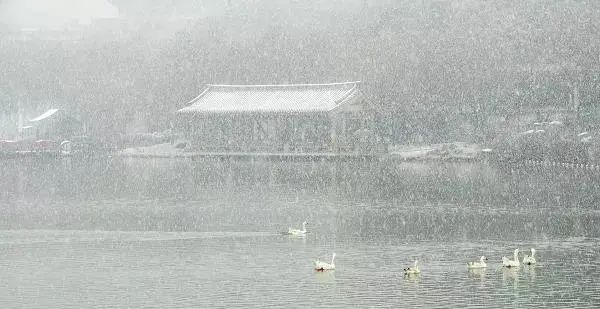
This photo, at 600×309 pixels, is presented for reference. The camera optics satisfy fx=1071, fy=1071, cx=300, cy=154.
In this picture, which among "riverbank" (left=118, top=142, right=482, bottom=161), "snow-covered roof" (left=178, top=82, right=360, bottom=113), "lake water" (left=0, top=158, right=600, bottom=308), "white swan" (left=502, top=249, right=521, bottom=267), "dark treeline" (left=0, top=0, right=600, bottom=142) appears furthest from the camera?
"snow-covered roof" (left=178, top=82, right=360, bottom=113)

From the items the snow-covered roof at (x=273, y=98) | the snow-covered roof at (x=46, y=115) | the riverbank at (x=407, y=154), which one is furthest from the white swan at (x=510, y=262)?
the snow-covered roof at (x=46, y=115)

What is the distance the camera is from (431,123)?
233 feet

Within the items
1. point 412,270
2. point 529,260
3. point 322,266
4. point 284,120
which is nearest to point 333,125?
point 284,120

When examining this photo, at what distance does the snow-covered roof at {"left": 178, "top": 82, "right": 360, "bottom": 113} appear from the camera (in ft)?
231

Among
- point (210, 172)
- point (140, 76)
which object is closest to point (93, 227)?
point (210, 172)

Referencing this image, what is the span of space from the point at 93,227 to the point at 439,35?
53102 mm

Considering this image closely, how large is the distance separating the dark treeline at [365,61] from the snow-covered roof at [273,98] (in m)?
2.41

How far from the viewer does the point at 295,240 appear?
26172 millimetres

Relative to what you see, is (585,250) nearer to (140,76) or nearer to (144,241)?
(144,241)

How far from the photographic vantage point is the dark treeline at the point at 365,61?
70.3m

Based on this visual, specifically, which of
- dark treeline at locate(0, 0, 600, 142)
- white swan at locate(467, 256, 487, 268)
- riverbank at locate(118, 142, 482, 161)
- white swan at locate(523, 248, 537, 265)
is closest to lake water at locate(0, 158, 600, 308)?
white swan at locate(467, 256, 487, 268)

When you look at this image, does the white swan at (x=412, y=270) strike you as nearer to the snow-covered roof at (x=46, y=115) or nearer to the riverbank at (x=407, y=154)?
the riverbank at (x=407, y=154)

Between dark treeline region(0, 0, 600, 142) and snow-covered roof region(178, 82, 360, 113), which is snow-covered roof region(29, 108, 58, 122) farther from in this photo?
snow-covered roof region(178, 82, 360, 113)

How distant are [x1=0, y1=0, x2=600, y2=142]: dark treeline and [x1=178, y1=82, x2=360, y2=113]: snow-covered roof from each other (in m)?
2.41
